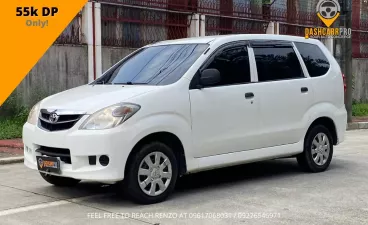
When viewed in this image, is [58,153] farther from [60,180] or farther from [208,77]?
[208,77]

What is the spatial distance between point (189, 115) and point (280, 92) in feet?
5.15

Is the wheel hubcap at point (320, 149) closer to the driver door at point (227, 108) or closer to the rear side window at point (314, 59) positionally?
the rear side window at point (314, 59)

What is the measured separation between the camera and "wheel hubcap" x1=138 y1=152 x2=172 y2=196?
5.97 meters

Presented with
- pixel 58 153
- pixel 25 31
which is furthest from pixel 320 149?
pixel 25 31

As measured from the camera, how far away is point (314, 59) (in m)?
7.90

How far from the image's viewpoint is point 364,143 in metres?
11.6

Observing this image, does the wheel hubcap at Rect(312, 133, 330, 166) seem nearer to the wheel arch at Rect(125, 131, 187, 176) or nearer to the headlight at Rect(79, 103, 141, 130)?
the wheel arch at Rect(125, 131, 187, 176)

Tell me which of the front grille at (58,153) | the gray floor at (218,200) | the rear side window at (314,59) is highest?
the rear side window at (314,59)

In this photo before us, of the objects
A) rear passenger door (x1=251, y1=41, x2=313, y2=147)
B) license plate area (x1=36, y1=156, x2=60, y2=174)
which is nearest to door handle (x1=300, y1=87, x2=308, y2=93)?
rear passenger door (x1=251, y1=41, x2=313, y2=147)

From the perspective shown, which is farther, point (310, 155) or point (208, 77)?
point (310, 155)

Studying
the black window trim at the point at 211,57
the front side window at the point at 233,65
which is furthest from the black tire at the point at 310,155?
the black window trim at the point at 211,57

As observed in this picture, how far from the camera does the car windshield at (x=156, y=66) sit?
6.46 m

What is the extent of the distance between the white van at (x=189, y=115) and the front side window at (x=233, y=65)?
0.04 ft

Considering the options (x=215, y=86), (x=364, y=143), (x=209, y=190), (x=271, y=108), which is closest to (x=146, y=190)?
(x=209, y=190)
